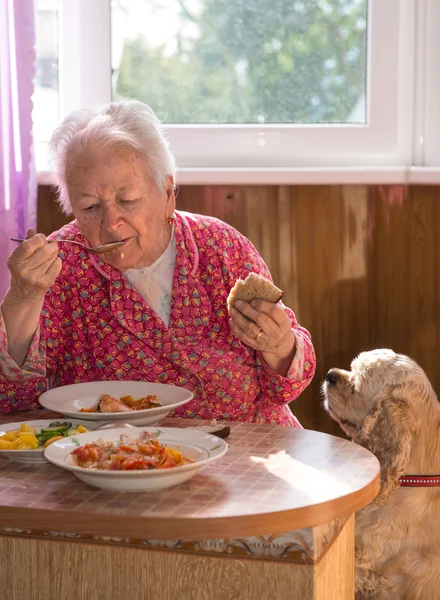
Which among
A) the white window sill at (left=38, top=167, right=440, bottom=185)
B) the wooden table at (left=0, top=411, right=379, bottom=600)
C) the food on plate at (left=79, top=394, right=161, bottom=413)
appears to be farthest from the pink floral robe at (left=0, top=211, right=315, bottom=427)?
the white window sill at (left=38, top=167, right=440, bottom=185)

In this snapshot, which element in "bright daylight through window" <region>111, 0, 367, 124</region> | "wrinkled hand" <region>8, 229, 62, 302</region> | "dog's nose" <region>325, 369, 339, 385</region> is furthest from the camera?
"bright daylight through window" <region>111, 0, 367, 124</region>

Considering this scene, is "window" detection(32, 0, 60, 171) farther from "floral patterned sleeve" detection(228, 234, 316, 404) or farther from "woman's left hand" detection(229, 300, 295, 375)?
"woman's left hand" detection(229, 300, 295, 375)

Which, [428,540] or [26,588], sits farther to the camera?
[428,540]

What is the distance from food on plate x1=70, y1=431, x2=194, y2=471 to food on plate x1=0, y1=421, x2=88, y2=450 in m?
0.13

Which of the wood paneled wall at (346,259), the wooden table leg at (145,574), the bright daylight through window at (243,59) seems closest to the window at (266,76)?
the bright daylight through window at (243,59)

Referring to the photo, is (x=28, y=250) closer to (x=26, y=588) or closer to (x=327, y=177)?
(x=26, y=588)

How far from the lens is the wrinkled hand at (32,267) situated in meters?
1.72

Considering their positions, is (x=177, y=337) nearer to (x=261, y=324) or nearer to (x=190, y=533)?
(x=261, y=324)

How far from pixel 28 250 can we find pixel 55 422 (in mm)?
360

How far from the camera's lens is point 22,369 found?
182 cm

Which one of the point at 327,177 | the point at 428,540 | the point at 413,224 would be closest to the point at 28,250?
the point at 428,540

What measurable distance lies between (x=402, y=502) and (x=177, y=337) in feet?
→ 1.98

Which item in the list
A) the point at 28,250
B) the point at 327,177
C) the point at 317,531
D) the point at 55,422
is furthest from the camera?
the point at 327,177

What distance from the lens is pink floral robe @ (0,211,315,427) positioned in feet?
6.37
